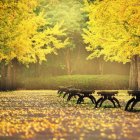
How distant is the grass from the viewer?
53.8 meters

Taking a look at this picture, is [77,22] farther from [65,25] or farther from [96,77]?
[96,77]

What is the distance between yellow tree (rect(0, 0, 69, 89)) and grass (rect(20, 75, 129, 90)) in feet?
8.33

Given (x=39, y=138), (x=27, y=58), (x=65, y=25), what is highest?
(x=65, y=25)

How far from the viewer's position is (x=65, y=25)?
192 feet

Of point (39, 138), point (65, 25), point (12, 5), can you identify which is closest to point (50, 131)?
point (39, 138)

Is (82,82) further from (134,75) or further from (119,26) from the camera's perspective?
(119,26)

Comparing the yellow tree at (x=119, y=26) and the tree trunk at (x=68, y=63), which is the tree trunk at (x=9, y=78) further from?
the yellow tree at (x=119, y=26)

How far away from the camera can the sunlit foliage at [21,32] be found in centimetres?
3434

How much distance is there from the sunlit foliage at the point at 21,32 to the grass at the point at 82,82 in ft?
8.58

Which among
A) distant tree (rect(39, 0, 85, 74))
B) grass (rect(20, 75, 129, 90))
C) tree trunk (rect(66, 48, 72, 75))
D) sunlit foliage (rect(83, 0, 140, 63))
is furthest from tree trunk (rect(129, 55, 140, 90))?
tree trunk (rect(66, 48, 72, 75))

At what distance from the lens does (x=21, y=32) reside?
43.3 metres

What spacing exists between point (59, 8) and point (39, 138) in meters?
47.2

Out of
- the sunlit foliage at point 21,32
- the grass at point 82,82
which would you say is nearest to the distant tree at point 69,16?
the sunlit foliage at point 21,32

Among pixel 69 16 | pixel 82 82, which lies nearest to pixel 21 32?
pixel 82 82
